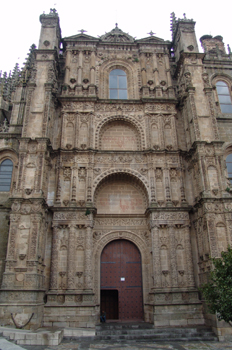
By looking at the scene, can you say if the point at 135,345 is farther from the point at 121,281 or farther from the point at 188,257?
the point at 188,257

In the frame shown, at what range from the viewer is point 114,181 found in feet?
65.4

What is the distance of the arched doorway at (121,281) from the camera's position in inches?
688

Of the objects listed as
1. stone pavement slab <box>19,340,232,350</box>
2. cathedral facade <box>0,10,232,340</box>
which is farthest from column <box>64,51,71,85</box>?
stone pavement slab <box>19,340,232,350</box>

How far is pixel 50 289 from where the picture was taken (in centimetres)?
1620

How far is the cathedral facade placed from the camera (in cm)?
1592

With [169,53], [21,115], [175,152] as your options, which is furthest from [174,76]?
[21,115]

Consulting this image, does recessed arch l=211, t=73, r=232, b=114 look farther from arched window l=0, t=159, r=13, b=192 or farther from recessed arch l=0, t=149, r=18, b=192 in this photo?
arched window l=0, t=159, r=13, b=192

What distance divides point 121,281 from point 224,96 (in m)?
15.2

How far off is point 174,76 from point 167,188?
32.8 ft

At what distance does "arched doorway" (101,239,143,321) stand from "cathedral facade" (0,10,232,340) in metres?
0.06

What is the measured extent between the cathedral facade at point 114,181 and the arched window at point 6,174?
2.8 inches

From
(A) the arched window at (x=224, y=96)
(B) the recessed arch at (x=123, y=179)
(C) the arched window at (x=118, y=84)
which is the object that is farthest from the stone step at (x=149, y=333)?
(C) the arched window at (x=118, y=84)

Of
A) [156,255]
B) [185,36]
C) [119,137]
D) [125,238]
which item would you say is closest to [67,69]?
[119,137]

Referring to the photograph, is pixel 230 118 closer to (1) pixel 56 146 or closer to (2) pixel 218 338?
(1) pixel 56 146
